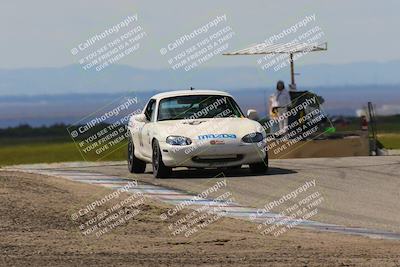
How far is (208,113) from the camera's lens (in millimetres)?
19359

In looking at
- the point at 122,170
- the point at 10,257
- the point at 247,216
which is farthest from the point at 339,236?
the point at 122,170

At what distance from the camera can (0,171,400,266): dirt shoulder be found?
1030cm

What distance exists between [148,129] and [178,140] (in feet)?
3.28

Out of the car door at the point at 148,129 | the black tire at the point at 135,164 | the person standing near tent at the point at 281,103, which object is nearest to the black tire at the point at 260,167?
the car door at the point at 148,129

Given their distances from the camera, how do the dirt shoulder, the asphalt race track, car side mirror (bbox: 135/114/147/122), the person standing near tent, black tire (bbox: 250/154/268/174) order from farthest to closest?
1. the person standing near tent
2. car side mirror (bbox: 135/114/147/122)
3. black tire (bbox: 250/154/268/174)
4. the asphalt race track
5. the dirt shoulder

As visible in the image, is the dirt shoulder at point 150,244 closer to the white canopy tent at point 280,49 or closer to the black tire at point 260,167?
the black tire at point 260,167

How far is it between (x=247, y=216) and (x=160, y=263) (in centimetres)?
433

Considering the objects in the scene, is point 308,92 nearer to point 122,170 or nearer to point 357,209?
point 122,170

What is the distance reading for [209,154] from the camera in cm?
1833

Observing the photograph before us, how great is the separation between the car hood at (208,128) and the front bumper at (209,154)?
0.17 m

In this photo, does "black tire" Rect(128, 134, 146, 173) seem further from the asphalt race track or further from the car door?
the car door

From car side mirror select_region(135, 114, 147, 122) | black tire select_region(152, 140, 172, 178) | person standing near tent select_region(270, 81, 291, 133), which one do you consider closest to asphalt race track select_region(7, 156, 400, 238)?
black tire select_region(152, 140, 172, 178)

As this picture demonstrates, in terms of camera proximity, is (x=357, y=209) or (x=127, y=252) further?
(x=357, y=209)

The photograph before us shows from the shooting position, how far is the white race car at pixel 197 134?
18297 mm
